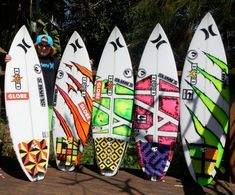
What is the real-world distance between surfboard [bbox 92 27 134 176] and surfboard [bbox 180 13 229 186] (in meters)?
0.53

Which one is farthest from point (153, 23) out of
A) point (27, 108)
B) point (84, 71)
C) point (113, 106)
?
point (27, 108)

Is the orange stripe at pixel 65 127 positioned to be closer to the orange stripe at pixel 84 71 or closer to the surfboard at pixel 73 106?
the surfboard at pixel 73 106

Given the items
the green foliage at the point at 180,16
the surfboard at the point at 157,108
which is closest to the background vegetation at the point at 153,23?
the green foliage at the point at 180,16

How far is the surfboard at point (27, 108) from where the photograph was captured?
343cm

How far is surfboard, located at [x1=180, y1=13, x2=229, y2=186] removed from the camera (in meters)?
3.39

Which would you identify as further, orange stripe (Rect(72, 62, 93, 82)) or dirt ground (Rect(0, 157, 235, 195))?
orange stripe (Rect(72, 62, 93, 82))

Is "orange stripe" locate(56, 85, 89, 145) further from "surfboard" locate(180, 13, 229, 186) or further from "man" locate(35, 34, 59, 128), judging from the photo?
"surfboard" locate(180, 13, 229, 186)

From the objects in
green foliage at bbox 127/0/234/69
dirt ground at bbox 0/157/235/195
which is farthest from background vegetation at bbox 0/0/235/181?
dirt ground at bbox 0/157/235/195

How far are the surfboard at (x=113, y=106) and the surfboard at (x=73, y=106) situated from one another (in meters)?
0.11

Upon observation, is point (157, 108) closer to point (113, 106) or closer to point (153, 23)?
point (113, 106)

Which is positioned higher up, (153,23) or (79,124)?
(153,23)

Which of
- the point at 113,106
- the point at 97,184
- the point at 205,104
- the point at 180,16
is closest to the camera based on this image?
the point at 97,184

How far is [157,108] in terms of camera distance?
352 cm

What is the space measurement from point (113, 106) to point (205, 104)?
87cm
